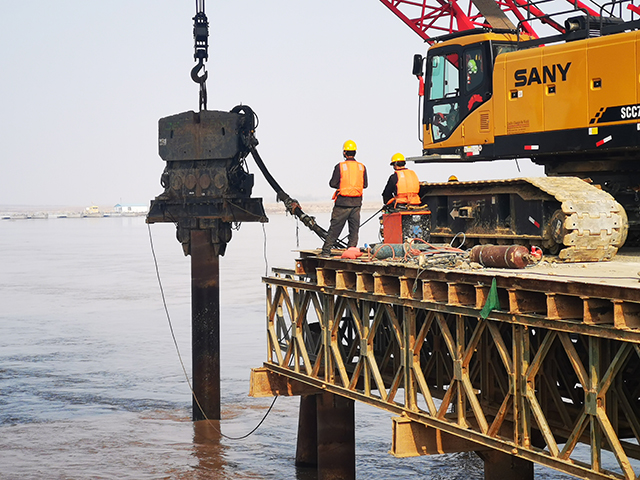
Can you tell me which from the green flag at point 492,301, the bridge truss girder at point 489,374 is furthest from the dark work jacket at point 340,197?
the green flag at point 492,301

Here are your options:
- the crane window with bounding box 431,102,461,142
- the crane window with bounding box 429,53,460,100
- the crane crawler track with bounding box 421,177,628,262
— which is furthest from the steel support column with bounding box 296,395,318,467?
the crane window with bounding box 429,53,460,100

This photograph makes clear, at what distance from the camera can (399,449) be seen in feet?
44.6

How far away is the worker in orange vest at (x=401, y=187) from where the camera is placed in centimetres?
1770

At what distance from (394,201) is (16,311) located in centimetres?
3635

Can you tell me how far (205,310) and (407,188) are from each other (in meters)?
7.85

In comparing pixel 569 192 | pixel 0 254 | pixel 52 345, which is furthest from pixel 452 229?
pixel 0 254

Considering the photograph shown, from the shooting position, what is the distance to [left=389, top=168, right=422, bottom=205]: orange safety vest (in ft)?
58.1

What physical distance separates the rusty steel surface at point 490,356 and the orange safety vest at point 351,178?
1275mm

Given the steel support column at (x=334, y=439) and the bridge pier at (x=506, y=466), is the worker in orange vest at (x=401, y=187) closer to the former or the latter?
the steel support column at (x=334, y=439)

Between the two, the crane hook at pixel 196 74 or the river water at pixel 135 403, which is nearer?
the river water at pixel 135 403

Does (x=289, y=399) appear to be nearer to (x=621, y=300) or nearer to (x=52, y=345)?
(x=52, y=345)

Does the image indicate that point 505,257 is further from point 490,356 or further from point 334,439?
point 334,439

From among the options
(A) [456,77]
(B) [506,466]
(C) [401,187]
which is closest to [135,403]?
(C) [401,187]

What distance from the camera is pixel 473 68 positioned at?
60.6 ft
